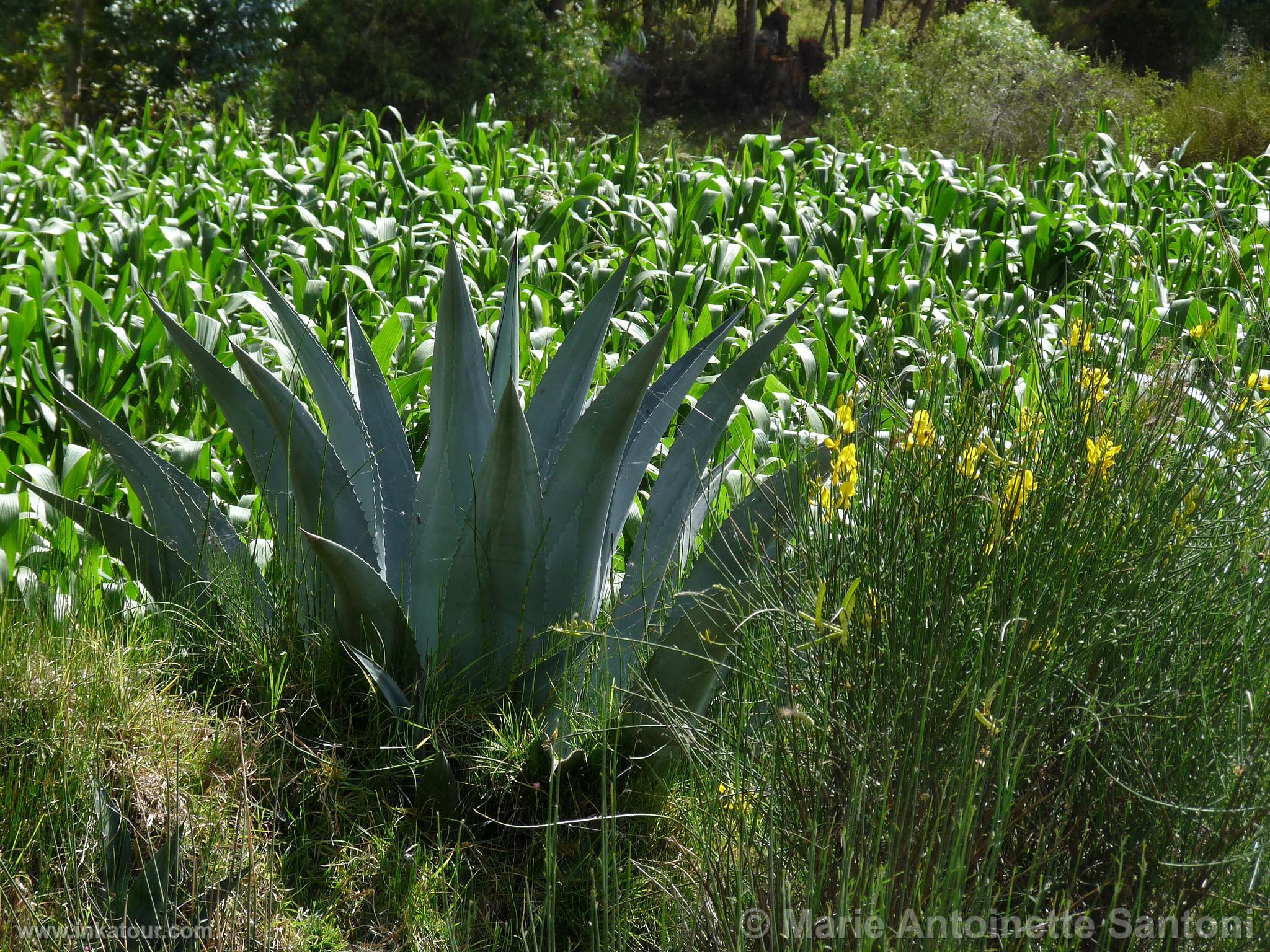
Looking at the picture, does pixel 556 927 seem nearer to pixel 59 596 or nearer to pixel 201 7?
pixel 59 596

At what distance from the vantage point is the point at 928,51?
14258 mm

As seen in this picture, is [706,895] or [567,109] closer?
[706,895]

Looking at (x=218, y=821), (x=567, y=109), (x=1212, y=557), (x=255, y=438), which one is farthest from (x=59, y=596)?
(x=567, y=109)

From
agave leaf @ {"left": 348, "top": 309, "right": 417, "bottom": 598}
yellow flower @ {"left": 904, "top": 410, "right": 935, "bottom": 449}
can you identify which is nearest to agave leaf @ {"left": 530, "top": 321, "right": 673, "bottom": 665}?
agave leaf @ {"left": 348, "top": 309, "right": 417, "bottom": 598}

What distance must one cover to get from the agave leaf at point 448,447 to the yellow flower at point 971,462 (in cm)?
83

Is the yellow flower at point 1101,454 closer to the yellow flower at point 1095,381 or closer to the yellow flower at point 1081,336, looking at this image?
the yellow flower at point 1095,381

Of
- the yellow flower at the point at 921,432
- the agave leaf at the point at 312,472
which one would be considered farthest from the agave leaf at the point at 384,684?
the yellow flower at the point at 921,432

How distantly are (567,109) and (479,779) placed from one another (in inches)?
558

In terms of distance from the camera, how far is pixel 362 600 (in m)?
1.76

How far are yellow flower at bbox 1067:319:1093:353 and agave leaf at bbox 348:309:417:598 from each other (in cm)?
119

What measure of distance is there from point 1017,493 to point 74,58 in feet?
34.3

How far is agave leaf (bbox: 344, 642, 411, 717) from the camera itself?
1.67 meters

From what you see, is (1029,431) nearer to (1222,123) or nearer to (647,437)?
(647,437)

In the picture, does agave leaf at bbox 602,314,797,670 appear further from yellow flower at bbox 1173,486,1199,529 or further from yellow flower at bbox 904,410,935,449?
yellow flower at bbox 1173,486,1199,529
